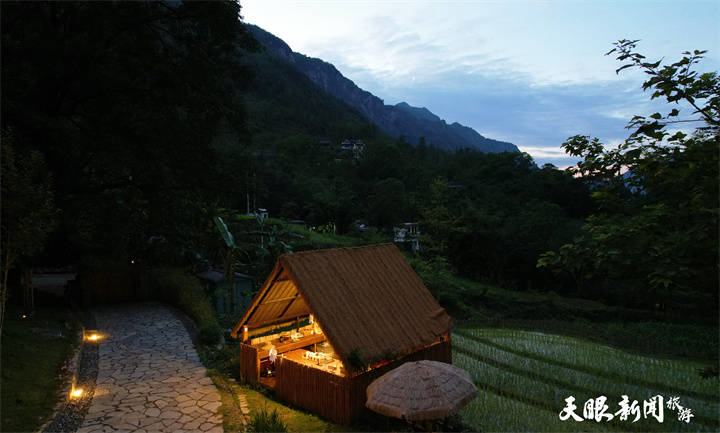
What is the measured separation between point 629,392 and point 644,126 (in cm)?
1211

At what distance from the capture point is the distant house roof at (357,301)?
31.3 ft

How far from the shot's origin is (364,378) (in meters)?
9.21

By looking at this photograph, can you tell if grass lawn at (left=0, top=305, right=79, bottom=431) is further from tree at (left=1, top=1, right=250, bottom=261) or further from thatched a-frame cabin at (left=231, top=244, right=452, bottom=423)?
thatched a-frame cabin at (left=231, top=244, right=452, bottom=423)

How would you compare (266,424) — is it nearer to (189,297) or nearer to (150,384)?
(150,384)

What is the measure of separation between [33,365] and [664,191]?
14.6 meters

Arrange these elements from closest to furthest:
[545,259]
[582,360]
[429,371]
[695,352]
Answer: [545,259] → [429,371] → [582,360] → [695,352]

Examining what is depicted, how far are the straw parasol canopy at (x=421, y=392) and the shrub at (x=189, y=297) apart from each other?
8.09m

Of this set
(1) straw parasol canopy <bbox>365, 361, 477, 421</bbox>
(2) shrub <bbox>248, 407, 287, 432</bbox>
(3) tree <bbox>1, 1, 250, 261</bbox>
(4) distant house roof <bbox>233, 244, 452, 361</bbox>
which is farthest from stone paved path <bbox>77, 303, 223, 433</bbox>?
(3) tree <bbox>1, 1, 250, 261</bbox>

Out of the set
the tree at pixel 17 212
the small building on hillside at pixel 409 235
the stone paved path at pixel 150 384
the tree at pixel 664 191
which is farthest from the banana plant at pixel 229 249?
the small building on hillside at pixel 409 235

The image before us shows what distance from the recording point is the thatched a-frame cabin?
9219 mm

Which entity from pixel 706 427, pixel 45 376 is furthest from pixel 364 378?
pixel 706 427

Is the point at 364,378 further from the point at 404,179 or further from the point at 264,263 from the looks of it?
the point at 404,179

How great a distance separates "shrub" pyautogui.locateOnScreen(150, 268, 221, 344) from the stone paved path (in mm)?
Answer: 714

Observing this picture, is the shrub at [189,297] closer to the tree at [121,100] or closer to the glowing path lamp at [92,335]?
the tree at [121,100]
